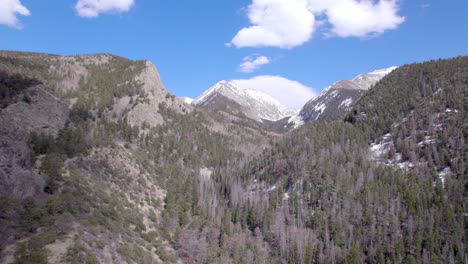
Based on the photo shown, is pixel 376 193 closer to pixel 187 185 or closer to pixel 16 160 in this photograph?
pixel 187 185

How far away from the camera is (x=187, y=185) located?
134 meters

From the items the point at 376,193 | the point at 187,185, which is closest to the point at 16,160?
the point at 187,185

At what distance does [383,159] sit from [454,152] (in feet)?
104

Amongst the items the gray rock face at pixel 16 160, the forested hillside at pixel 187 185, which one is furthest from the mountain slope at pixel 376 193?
the gray rock face at pixel 16 160

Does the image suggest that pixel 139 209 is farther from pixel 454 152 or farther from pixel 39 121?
pixel 454 152

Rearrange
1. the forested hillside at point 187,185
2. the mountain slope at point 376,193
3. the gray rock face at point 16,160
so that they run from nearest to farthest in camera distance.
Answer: the gray rock face at point 16,160
the forested hillside at point 187,185
the mountain slope at point 376,193

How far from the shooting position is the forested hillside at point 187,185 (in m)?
64.1

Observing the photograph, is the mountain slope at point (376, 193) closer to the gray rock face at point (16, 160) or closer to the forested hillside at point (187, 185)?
the forested hillside at point (187, 185)

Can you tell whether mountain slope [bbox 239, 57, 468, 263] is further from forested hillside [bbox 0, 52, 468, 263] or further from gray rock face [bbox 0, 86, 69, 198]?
gray rock face [bbox 0, 86, 69, 198]

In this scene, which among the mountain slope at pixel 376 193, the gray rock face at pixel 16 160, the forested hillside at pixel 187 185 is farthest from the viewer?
the mountain slope at pixel 376 193

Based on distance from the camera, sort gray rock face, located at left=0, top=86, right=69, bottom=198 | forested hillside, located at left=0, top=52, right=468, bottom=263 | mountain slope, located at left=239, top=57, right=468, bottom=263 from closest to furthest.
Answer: gray rock face, located at left=0, top=86, right=69, bottom=198
forested hillside, located at left=0, top=52, right=468, bottom=263
mountain slope, located at left=239, top=57, right=468, bottom=263

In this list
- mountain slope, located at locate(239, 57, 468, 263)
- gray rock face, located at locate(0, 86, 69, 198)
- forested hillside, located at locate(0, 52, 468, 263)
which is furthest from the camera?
mountain slope, located at locate(239, 57, 468, 263)

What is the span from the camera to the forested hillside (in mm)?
64062

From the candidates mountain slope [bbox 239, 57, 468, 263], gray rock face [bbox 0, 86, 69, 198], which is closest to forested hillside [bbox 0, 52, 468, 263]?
gray rock face [bbox 0, 86, 69, 198]
